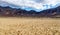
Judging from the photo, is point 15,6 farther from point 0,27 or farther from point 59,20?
point 59,20

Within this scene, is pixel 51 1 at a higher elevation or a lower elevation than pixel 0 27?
higher

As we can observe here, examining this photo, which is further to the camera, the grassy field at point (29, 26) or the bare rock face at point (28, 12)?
the bare rock face at point (28, 12)

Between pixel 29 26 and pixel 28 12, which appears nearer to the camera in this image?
pixel 29 26

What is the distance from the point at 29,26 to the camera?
5.80ft

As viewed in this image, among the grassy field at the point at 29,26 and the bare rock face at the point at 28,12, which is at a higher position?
the bare rock face at the point at 28,12

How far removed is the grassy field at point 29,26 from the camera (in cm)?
169

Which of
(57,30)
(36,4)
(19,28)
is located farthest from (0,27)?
(57,30)

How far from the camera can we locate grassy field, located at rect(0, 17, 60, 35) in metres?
1.69

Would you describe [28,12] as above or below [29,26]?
above

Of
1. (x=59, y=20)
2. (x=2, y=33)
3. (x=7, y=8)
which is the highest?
(x=7, y=8)

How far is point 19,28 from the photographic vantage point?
1.77 m

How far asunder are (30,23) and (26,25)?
6 centimetres

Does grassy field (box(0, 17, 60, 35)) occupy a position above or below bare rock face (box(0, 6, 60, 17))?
below

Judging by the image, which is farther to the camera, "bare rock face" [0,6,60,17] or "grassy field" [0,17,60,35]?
"bare rock face" [0,6,60,17]
